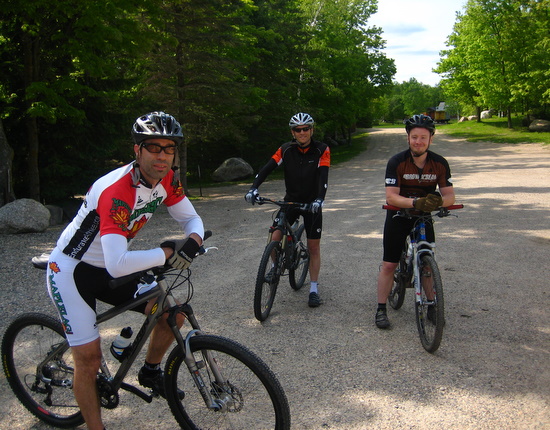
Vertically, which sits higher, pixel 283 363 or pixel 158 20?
pixel 158 20

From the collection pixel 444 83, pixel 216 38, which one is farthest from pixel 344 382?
pixel 444 83

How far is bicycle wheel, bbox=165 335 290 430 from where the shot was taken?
275 centimetres

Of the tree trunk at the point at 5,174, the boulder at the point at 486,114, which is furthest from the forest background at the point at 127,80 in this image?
the boulder at the point at 486,114

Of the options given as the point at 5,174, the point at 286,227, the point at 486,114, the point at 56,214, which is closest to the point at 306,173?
the point at 286,227

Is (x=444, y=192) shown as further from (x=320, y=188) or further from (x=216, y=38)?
(x=216, y=38)

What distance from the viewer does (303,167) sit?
19.5ft

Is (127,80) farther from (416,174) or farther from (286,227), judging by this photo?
(416,174)

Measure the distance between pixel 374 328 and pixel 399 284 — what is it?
0.61 meters

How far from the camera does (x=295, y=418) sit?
3576 mm

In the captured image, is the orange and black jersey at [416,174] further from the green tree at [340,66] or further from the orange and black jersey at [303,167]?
the green tree at [340,66]

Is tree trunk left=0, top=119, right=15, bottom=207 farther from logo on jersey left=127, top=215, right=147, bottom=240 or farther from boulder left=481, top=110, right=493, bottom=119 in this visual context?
boulder left=481, top=110, right=493, bottom=119

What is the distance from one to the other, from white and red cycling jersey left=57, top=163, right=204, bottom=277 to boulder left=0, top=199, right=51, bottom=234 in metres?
8.87

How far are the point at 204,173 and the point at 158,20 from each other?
1377cm

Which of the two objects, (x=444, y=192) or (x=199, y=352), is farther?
(x=444, y=192)
